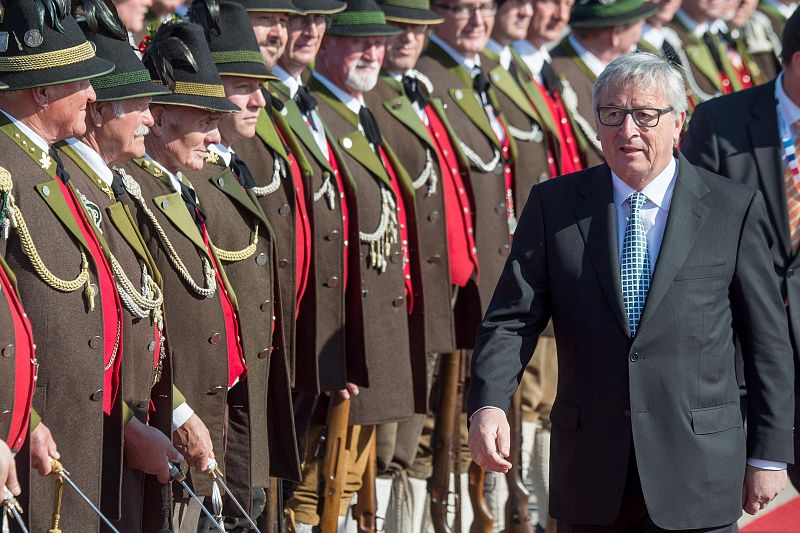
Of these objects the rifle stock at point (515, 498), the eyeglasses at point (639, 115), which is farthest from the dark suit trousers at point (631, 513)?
the rifle stock at point (515, 498)

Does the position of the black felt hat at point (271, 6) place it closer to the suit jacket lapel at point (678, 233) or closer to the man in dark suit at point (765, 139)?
the man in dark suit at point (765, 139)

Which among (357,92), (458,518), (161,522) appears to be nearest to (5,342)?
(161,522)

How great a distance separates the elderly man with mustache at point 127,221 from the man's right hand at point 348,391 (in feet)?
5.21

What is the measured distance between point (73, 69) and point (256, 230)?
1.30 m

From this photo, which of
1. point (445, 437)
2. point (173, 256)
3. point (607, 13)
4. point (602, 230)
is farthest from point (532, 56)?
point (602, 230)

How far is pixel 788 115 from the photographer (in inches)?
241

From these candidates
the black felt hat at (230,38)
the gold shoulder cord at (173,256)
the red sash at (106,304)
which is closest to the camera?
the red sash at (106,304)

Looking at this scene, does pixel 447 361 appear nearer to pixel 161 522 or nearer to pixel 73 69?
pixel 161 522

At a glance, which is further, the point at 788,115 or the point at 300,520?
the point at 300,520

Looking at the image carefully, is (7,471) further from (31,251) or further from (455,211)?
(455,211)

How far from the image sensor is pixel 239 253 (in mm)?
5609

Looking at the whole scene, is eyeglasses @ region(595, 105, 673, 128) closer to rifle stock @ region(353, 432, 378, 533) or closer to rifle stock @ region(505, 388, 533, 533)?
rifle stock @ region(353, 432, 378, 533)

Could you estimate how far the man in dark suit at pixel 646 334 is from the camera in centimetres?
447

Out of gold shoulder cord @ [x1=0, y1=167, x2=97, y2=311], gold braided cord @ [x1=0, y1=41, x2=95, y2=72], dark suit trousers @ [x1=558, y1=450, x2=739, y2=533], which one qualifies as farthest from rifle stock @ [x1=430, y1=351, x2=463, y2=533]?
gold braided cord @ [x1=0, y1=41, x2=95, y2=72]
